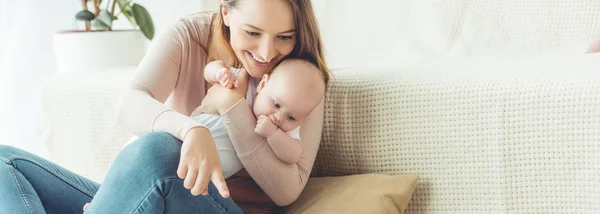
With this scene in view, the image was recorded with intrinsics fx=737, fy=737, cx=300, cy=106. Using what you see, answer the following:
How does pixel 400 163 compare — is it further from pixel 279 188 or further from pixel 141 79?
pixel 141 79

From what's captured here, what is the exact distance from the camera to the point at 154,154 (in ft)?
3.43

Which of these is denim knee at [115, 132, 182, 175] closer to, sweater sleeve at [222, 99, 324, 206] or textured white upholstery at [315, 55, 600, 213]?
sweater sleeve at [222, 99, 324, 206]

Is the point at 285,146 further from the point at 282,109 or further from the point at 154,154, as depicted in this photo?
the point at 154,154

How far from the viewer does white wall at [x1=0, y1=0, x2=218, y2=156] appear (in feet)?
7.68

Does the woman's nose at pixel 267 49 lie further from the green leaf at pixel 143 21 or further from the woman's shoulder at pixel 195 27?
the green leaf at pixel 143 21

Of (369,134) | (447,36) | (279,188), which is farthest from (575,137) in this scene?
(447,36)

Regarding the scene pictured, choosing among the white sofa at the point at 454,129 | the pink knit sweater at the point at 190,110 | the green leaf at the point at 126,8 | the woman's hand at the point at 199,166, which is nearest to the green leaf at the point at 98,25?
the green leaf at the point at 126,8

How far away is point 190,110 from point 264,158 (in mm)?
253

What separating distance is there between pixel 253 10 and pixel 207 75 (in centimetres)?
17

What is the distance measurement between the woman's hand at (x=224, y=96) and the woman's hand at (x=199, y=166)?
0.56 ft

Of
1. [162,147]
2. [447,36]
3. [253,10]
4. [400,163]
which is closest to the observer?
[162,147]

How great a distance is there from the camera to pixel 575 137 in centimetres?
111

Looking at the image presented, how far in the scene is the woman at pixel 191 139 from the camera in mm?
1035

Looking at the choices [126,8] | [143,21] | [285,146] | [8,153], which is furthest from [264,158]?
[126,8]
